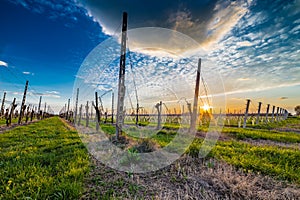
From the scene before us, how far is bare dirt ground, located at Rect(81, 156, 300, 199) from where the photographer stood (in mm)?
2970

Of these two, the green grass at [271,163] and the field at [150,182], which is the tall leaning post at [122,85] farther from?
the green grass at [271,163]

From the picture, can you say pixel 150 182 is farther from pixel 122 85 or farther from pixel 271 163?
pixel 122 85

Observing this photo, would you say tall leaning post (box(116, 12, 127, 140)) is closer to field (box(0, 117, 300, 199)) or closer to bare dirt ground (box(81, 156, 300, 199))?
field (box(0, 117, 300, 199))

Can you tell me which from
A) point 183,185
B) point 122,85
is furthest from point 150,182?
point 122,85

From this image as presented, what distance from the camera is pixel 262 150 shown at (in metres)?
6.15

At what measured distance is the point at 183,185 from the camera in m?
3.33

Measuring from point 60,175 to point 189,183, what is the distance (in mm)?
2748

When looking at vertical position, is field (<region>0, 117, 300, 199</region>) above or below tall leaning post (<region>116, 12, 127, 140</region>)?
below

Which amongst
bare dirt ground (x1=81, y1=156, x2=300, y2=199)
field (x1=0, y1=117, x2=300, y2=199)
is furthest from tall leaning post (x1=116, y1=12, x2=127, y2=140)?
bare dirt ground (x1=81, y1=156, x2=300, y2=199)

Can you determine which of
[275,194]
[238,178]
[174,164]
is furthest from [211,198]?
[174,164]

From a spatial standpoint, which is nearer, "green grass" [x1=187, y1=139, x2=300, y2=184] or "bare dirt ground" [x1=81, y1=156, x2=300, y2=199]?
"bare dirt ground" [x1=81, y1=156, x2=300, y2=199]

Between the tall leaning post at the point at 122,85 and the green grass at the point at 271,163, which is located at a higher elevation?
the tall leaning post at the point at 122,85

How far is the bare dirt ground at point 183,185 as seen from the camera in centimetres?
297

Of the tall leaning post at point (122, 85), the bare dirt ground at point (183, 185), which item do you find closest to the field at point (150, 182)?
the bare dirt ground at point (183, 185)
